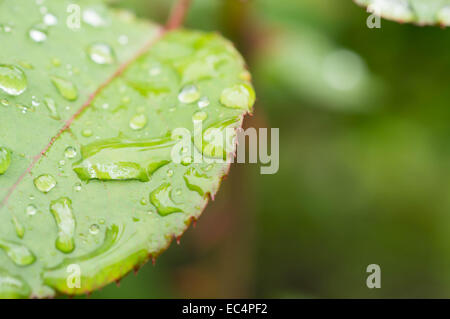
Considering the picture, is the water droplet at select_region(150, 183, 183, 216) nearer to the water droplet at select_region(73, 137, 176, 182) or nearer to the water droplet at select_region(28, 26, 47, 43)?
the water droplet at select_region(73, 137, 176, 182)

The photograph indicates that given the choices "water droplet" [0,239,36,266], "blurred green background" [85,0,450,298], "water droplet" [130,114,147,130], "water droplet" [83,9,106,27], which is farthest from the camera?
"blurred green background" [85,0,450,298]

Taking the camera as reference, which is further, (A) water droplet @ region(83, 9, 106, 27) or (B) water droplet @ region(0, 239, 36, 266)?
(A) water droplet @ region(83, 9, 106, 27)

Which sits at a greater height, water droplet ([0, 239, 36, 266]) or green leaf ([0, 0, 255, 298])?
green leaf ([0, 0, 255, 298])

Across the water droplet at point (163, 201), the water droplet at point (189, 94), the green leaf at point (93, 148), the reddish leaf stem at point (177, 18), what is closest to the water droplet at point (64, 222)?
the green leaf at point (93, 148)

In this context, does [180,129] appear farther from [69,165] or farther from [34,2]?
[34,2]

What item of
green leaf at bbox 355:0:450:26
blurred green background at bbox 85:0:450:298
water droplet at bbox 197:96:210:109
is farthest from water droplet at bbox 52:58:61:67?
blurred green background at bbox 85:0:450:298

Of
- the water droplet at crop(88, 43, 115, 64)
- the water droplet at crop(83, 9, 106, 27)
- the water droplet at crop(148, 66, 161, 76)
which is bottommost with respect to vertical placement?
the water droplet at crop(148, 66, 161, 76)
